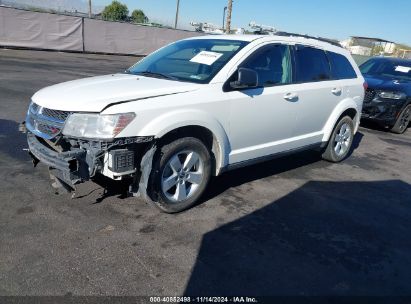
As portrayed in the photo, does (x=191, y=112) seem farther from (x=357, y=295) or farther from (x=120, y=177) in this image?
(x=357, y=295)

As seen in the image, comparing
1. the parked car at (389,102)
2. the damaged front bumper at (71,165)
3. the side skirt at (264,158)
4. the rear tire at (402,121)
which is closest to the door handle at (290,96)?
Result: the side skirt at (264,158)

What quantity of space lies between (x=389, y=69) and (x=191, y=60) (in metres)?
7.92

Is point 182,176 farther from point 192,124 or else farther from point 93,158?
point 93,158

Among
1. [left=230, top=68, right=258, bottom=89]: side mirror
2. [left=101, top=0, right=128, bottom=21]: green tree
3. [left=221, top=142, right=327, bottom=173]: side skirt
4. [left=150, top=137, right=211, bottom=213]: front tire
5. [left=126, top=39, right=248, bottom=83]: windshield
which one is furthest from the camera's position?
[left=101, top=0, right=128, bottom=21]: green tree

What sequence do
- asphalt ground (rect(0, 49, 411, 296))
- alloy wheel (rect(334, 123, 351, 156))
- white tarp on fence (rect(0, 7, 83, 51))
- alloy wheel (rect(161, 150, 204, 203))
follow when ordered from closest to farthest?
asphalt ground (rect(0, 49, 411, 296)) → alloy wheel (rect(161, 150, 204, 203)) → alloy wheel (rect(334, 123, 351, 156)) → white tarp on fence (rect(0, 7, 83, 51))

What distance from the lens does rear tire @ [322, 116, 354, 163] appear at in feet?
20.9

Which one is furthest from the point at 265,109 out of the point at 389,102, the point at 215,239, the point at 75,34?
the point at 75,34

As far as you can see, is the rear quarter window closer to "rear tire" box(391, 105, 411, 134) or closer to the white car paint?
the white car paint

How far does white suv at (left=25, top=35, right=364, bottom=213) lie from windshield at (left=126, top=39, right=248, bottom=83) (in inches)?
0.6

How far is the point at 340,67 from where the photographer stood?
20.5 ft

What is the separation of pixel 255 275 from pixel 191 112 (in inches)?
65.8

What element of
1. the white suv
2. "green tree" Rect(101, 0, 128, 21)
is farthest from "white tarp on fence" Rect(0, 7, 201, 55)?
"green tree" Rect(101, 0, 128, 21)

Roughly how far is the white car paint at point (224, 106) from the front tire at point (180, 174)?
212 mm

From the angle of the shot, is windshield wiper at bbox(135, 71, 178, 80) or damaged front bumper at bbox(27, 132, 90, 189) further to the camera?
windshield wiper at bbox(135, 71, 178, 80)
